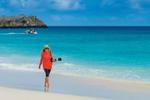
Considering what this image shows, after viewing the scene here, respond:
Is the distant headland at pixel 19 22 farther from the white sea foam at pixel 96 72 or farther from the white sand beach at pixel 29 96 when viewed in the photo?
the white sand beach at pixel 29 96

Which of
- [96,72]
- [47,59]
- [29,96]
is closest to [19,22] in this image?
[96,72]

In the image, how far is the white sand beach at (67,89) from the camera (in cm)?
1332

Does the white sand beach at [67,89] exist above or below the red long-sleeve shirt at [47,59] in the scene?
below

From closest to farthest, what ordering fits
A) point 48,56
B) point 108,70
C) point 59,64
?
1. point 48,56
2. point 108,70
3. point 59,64

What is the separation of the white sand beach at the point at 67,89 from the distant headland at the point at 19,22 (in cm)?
15757

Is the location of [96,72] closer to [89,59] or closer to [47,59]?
[47,59]

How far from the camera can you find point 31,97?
12.9 metres

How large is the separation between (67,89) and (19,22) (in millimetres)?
164498

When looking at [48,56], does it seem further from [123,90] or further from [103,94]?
[123,90]

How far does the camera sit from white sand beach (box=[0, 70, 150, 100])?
43.7 feet

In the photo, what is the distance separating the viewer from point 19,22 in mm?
178375

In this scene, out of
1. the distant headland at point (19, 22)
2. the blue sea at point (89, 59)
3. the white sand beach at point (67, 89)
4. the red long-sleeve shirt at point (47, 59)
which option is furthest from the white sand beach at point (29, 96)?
the distant headland at point (19, 22)

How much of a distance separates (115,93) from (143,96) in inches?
36.2

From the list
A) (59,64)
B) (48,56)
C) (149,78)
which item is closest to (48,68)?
(48,56)
